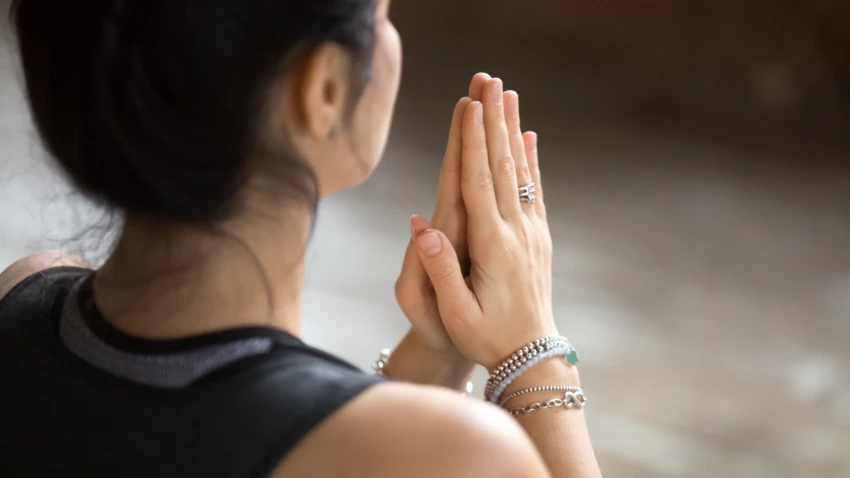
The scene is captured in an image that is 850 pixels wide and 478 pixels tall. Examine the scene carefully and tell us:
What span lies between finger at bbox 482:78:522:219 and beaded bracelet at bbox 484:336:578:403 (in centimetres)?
17

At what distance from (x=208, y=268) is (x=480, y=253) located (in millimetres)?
441

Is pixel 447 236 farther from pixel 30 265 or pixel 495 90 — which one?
pixel 30 265

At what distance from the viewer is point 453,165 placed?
1.02 meters

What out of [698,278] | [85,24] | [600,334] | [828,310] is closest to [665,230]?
[698,278]

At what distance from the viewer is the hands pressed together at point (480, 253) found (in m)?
0.98

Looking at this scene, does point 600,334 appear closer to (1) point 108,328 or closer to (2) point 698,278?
(2) point 698,278

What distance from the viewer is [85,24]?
554 millimetres

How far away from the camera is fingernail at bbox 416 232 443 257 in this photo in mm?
976

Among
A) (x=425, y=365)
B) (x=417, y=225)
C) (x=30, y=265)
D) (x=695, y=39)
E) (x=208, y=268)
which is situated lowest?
(x=30, y=265)

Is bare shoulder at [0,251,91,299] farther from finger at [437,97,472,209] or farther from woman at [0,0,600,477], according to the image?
finger at [437,97,472,209]

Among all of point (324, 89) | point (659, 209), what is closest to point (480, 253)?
point (324, 89)

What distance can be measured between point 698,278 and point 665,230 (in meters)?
0.37

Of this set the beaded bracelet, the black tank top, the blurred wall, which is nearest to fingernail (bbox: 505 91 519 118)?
the beaded bracelet

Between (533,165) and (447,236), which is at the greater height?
(533,165)
